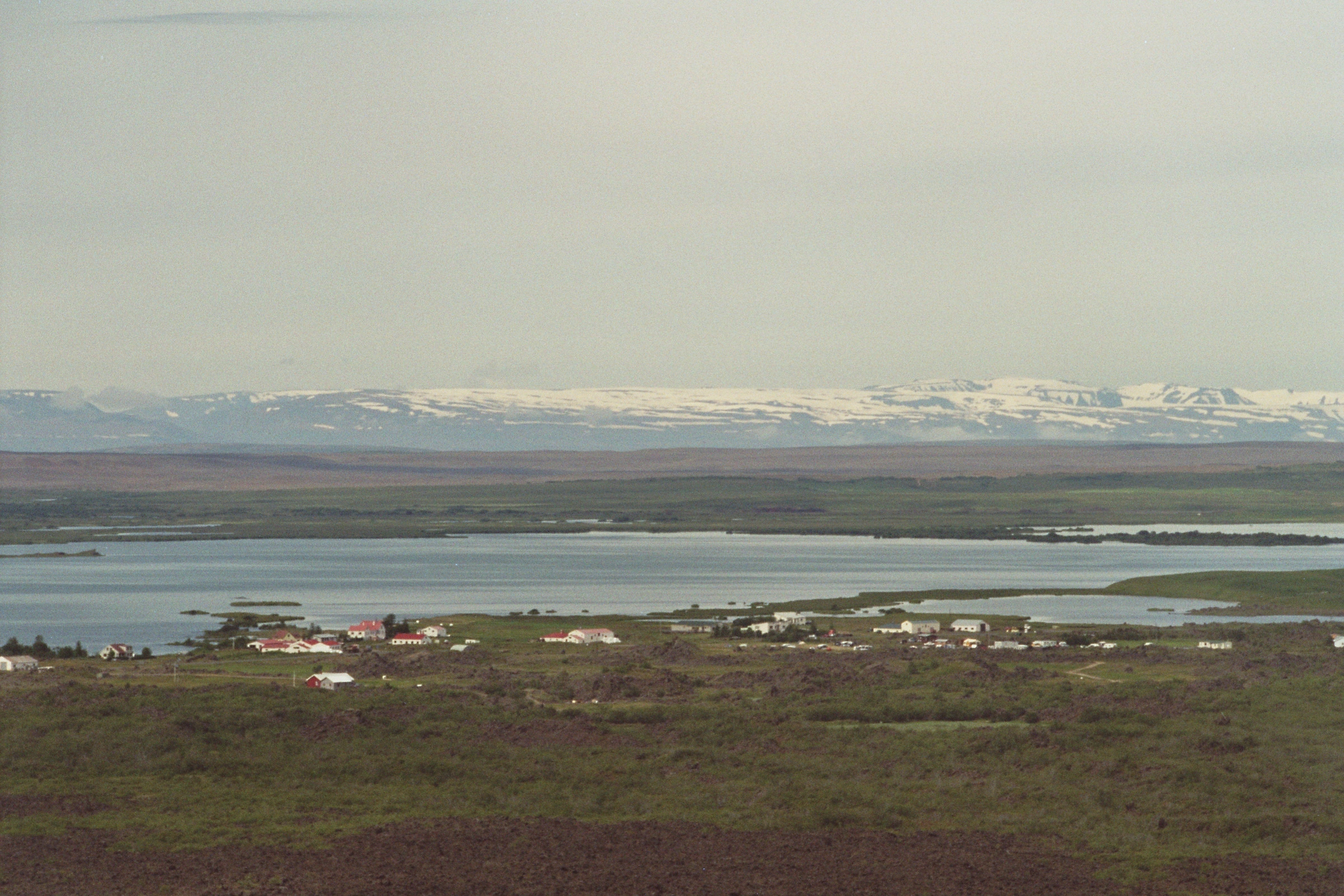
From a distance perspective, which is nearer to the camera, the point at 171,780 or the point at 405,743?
the point at 171,780

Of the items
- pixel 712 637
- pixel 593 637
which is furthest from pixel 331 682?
pixel 712 637

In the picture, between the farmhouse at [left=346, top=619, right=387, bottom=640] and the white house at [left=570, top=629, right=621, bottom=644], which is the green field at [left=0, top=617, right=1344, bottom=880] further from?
the farmhouse at [left=346, top=619, right=387, bottom=640]

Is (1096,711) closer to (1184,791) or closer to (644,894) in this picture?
(1184,791)

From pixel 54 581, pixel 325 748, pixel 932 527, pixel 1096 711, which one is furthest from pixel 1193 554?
pixel 325 748

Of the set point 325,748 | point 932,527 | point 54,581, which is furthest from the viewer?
point 932,527

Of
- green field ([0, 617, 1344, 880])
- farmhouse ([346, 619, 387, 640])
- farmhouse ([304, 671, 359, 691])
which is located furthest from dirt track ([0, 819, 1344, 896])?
farmhouse ([346, 619, 387, 640])

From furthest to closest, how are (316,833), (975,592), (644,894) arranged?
(975,592) → (316,833) → (644,894)

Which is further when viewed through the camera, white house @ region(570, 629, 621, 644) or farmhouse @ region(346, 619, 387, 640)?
farmhouse @ region(346, 619, 387, 640)
